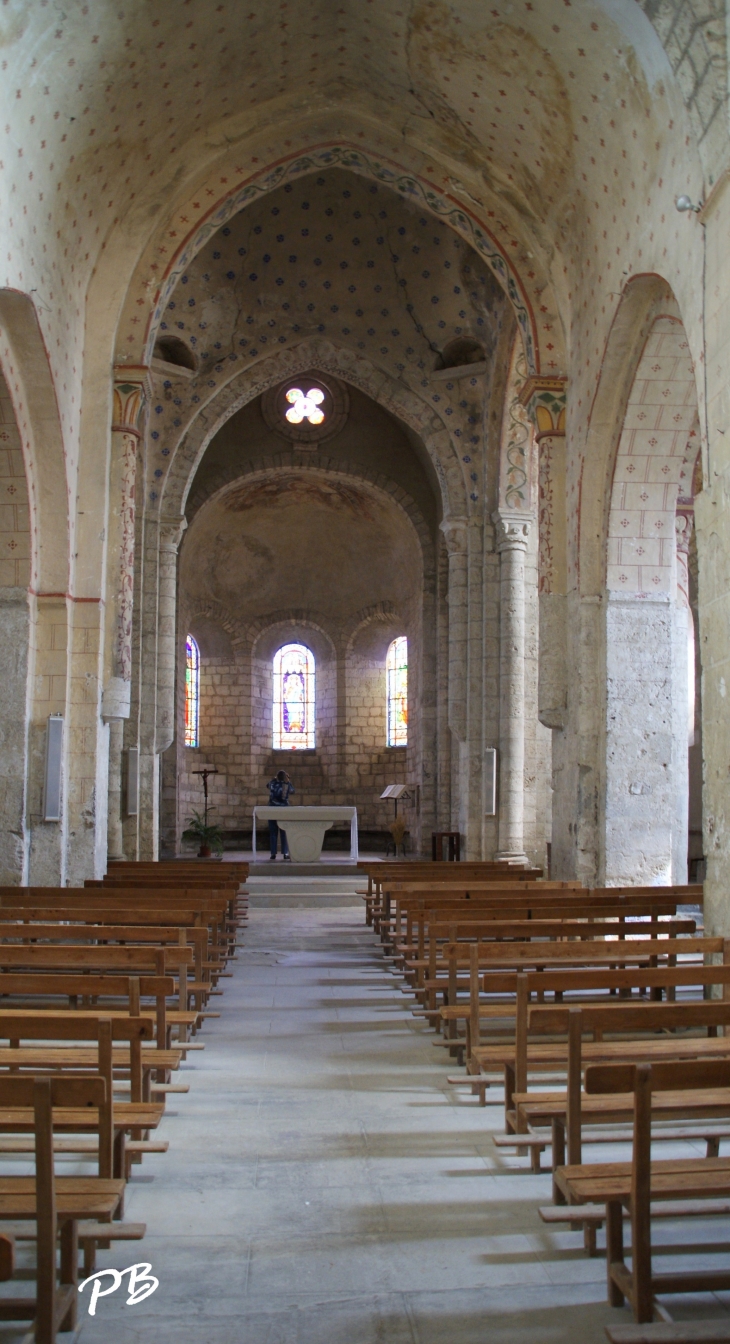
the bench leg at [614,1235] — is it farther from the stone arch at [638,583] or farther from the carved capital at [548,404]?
the carved capital at [548,404]

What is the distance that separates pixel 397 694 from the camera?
2448cm

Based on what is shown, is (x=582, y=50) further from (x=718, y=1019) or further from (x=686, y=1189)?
(x=686, y=1189)

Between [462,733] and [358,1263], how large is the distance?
13.8 meters

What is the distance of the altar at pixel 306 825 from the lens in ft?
56.3

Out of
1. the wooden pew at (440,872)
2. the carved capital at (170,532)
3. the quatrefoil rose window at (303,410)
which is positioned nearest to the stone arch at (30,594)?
the wooden pew at (440,872)

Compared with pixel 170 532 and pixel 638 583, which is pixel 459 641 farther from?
pixel 638 583

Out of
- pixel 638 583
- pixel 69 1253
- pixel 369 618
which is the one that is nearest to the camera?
pixel 69 1253

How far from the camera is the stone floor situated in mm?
3010

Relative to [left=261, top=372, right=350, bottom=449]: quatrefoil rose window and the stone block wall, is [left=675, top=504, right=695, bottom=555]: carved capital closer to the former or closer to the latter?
[left=261, top=372, right=350, bottom=449]: quatrefoil rose window

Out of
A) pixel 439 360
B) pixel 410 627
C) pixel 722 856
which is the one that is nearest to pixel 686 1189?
pixel 722 856

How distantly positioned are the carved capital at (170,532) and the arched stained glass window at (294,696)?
27.2ft

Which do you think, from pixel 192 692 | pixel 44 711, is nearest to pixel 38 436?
pixel 44 711

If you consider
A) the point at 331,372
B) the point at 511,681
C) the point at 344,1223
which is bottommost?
the point at 344,1223

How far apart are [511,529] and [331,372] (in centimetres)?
396
